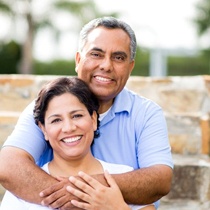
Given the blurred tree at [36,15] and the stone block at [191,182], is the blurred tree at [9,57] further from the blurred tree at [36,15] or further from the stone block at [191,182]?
the stone block at [191,182]

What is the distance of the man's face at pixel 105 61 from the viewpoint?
285 centimetres

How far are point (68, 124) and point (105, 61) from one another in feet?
1.56

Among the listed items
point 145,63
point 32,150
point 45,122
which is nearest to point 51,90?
point 45,122

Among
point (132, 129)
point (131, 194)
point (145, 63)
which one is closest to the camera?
point (131, 194)

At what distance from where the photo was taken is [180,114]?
13.0 ft

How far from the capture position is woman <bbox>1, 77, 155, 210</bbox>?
2496mm

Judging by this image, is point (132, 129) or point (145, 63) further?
point (145, 63)

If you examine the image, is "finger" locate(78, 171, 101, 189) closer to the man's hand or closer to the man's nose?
the man's hand

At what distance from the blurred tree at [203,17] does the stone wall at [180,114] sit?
2438cm

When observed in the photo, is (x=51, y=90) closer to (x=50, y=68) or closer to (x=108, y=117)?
(x=108, y=117)

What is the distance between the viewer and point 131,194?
2561 millimetres

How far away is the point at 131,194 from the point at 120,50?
73 cm

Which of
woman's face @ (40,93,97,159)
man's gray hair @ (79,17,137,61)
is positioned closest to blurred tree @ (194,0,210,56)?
man's gray hair @ (79,17,137,61)

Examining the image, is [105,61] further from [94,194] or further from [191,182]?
[191,182]
